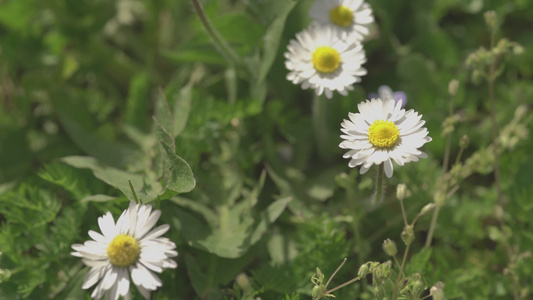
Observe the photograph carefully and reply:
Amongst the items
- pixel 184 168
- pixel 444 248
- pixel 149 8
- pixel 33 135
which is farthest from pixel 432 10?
pixel 33 135

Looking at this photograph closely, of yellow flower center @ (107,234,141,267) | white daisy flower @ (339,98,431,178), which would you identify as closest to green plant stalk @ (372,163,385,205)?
white daisy flower @ (339,98,431,178)

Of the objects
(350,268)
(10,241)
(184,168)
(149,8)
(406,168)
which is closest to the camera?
(184,168)

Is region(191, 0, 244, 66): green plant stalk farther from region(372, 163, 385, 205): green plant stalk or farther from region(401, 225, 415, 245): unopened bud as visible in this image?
region(401, 225, 415, 245): unopened bud

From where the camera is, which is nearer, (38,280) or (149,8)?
(38,280)

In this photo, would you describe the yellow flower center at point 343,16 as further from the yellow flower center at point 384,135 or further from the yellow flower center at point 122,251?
the yellow flower center at point 122,251

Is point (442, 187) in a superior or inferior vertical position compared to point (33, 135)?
superior

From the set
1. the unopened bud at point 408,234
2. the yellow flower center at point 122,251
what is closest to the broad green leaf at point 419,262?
the unopened bud at point 408,234

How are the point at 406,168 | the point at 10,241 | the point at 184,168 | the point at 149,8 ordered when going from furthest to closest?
1. the point at 149,8
2. the point at 406,168
3. the point at 10,241
4. the point at 184,168

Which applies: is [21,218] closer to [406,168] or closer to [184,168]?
[184,168]
